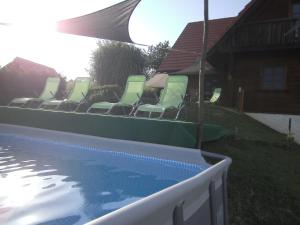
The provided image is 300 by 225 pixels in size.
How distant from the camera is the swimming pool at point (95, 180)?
2.30 meters

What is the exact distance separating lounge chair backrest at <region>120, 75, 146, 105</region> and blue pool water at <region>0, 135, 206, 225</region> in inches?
98.9

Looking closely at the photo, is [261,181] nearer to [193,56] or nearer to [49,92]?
[49,92]

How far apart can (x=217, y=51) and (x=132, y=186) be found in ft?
32.4

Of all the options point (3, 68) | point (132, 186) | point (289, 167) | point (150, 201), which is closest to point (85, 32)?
point (132, 186)

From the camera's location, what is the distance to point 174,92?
9234 millimetres

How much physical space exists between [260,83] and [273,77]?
1.64ft

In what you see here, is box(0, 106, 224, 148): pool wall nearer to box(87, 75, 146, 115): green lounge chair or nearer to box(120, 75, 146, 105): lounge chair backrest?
box(87, 75, 146, 115): green lounge chair

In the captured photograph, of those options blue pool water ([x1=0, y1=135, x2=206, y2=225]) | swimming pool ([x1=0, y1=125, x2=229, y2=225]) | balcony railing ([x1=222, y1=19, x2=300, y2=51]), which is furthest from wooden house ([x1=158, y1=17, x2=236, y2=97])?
blue pool water ([x1=0, y1=135, x2=206, y2=225])

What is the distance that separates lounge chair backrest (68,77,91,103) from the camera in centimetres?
1099

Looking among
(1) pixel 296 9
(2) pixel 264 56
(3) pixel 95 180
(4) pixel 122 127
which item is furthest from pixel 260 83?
(3) pixel 95 180

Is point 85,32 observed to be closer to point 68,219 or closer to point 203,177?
point 68,219

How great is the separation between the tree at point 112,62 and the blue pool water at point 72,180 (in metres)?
23.5

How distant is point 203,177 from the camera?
8.87 feet

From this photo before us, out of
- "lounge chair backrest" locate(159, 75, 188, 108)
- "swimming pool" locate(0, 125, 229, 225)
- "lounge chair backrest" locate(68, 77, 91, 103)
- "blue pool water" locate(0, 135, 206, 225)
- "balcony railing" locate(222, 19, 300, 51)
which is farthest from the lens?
"balcony railing" locate(222, 19, 300, 51)
